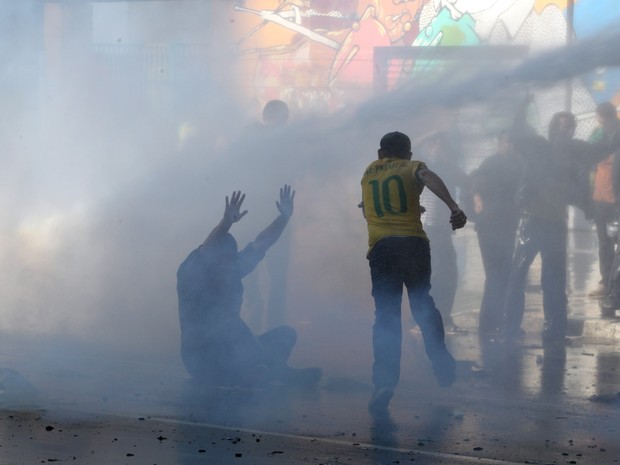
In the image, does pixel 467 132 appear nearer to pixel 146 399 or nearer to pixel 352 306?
pixel 352 306

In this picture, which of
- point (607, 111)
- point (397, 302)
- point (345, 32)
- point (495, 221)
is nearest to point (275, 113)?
point (495, 221)

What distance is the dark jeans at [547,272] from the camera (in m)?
8.59

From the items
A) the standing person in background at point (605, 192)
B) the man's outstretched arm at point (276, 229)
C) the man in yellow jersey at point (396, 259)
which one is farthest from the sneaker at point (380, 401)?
the standing person in background at point (605, 192)

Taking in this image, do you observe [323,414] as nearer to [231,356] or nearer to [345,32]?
[231,356]

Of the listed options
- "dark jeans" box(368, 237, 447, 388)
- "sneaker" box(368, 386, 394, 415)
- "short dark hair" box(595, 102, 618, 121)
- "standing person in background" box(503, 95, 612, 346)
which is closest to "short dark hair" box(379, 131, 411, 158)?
"dark jeans" box(368, 237, 447, 388)

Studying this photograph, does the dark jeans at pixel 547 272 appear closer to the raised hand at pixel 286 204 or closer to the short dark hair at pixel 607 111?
the short dark hair at pixel 607 111

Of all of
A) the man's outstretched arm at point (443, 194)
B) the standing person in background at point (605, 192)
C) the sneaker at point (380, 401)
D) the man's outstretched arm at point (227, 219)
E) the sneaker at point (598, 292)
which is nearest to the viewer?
the man's outstretched arm at point (443, 194)

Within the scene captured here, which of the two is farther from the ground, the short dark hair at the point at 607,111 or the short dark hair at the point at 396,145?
the short dark hair at the point at 607,111

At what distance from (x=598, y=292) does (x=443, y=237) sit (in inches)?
72.5

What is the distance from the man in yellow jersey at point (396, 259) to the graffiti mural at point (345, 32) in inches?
182

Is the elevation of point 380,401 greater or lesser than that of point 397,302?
lesser

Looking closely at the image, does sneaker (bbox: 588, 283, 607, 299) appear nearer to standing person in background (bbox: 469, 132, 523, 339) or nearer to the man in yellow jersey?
standing person in background (bbox: 469, 132, 523, 339)

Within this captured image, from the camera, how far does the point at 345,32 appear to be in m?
14.2

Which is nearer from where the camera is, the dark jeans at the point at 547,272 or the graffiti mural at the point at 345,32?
the dark jeans at the point at 547,272
